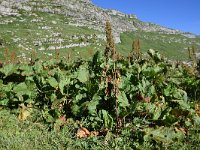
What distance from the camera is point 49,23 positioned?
110 m

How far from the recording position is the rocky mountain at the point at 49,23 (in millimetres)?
79856

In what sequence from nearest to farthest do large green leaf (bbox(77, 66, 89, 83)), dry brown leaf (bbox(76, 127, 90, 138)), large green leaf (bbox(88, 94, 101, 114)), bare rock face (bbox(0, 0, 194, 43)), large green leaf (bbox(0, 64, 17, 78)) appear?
dry brown leaf (bbox(76, 127, 90, 138)) → large green leaf (bbox(88, 94, 101, 114)) → large green leaf (bbox(77, 66, 89, 83)) → large green leaf (bbox(0, 64, 17, 78)) → bare rock face (bbox(0, 0, 194, 43))

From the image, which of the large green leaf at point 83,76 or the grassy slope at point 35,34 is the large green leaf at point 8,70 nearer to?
the large green leaf at point 83,76

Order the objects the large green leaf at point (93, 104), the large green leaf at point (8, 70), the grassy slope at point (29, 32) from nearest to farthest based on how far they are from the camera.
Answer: the large green leaf at point (93, 104), the large green leaf at point (8, 70), the grassy slope at point (29, 32)

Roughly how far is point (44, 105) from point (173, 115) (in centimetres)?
369

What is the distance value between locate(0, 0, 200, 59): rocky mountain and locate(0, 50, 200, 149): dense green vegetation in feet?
185

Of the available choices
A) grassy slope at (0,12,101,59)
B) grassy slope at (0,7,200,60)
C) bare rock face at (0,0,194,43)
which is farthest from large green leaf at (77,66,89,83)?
bare rock face at (0,0,194,43)

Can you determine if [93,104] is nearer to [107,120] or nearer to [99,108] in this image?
[99,108]

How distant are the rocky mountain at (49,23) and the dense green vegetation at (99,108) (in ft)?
185

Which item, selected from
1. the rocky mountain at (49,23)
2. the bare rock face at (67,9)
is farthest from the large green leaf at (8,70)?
the bare rock face at (67,9)

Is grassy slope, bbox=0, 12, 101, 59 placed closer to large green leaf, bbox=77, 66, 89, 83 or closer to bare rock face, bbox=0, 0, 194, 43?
bare rock face, bbox=0, 0, 194, 43

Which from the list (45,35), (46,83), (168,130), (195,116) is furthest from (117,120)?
(45,35)

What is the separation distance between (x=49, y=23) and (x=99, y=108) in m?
102

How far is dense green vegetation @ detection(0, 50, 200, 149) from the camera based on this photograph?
9305mm
